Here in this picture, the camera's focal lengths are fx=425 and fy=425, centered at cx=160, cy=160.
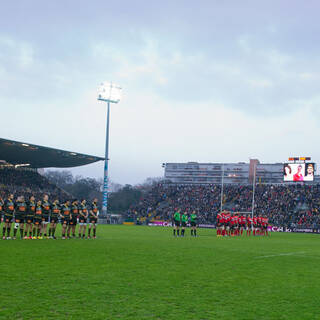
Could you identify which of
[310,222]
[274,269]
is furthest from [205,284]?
[310,222]

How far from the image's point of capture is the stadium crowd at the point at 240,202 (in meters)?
53.3

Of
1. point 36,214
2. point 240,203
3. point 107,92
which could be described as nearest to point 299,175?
point 240,203

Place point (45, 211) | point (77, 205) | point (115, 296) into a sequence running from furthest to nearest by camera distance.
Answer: point (77, 205)
point (45, 211)
point (115, 296)

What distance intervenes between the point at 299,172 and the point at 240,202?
1174 cm

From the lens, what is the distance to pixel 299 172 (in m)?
51.3

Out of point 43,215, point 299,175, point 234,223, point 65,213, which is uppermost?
point 299,175

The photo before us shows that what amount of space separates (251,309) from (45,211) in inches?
567

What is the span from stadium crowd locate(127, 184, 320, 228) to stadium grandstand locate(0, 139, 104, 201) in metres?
12.0

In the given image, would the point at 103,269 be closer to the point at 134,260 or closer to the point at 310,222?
the point at 134,260

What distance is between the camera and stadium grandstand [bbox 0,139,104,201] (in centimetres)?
5161

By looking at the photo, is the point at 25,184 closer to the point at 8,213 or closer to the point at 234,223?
the point at 234,223

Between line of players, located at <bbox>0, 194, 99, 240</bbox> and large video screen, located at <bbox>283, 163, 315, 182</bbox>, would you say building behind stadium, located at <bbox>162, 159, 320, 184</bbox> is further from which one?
line of players, located at <bbox>0, 194, 99, 240</bbox>

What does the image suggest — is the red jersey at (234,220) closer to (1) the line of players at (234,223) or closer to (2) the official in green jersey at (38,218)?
(1) the line of players at (234,223)

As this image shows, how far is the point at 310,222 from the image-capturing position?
167 ft
